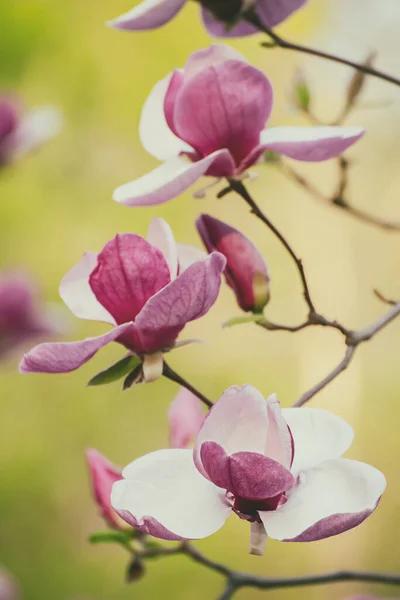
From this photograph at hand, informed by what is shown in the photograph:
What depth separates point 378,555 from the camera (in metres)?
3.49

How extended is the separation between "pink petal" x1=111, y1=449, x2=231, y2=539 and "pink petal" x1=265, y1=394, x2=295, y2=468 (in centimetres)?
3

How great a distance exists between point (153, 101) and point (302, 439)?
205 mm

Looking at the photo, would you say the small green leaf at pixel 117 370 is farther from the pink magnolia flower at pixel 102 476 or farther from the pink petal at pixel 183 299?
the pink magnolia flower at pixel 102 476

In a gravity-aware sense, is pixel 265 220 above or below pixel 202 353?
above

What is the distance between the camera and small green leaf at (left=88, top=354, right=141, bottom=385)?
1.23 ft

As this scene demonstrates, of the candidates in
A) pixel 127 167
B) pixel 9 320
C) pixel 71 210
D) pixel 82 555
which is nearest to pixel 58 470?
pixel 82 555

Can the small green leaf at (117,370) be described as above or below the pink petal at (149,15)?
below

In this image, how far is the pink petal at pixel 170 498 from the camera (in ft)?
1.01

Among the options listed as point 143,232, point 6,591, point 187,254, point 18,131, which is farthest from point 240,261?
point 143,232

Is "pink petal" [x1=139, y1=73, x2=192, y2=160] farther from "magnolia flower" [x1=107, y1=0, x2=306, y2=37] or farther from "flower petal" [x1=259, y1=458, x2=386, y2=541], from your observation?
"flower petal" [x1=259, y1=458, x2=386, y2=541]

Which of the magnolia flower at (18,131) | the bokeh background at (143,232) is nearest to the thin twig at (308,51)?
the magnolia flower at (18,131)

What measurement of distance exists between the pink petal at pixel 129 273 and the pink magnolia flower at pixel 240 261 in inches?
1.6

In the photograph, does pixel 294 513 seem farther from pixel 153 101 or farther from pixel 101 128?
pixel 101 128

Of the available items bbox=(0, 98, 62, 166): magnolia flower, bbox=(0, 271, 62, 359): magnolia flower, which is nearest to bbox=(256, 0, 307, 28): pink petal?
bbox=(0, 98, 62, 166): magnolia flower
